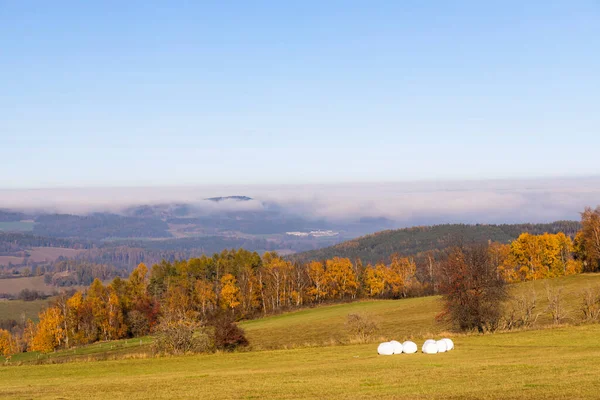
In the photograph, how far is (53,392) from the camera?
26641mm

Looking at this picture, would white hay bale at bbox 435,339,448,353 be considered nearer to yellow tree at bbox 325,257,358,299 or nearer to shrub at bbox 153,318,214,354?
shrub at bbox 153,318,214,354

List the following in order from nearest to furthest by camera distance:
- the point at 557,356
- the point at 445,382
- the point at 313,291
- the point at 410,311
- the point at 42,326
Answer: the point at 445,382 < the point at 557,356 < the point at 410,311 < the point at 42,326 < the point at 313,291

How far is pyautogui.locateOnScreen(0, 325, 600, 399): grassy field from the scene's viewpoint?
2228cm

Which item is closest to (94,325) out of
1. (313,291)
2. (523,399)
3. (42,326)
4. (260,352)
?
(42,326)

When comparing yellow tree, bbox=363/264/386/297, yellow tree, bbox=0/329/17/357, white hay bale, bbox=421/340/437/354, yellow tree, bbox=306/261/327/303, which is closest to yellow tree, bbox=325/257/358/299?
yellow tree, bbox=306/261/327/303

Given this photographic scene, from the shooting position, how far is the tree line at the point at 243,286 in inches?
4648

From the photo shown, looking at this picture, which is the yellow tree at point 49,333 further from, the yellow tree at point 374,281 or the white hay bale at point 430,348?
the white hay bale at point 430,348

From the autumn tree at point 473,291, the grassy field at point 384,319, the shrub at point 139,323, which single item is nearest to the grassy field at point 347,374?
the autumn tree at point 473,291

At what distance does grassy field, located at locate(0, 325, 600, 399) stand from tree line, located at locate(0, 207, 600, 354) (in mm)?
67892

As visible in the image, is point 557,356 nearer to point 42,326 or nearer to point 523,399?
point 523,399

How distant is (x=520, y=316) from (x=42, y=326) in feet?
302

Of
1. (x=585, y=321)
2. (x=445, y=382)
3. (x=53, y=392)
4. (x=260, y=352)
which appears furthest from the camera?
(x=585, y=321)

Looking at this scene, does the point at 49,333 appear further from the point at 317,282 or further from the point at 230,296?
the point at 317,282

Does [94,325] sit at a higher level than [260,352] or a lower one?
lower
